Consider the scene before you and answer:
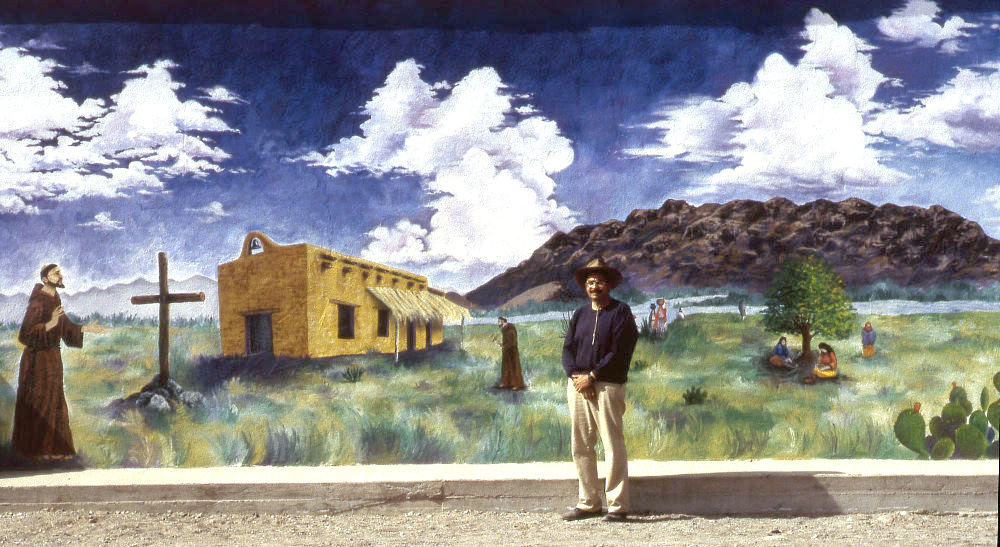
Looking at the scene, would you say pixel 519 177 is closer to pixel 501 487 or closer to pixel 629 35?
pixel 629 35

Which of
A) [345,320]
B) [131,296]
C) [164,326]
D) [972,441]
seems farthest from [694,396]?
[131,296]

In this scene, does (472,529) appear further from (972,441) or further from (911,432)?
(972,441)

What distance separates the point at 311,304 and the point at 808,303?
375 centimetres

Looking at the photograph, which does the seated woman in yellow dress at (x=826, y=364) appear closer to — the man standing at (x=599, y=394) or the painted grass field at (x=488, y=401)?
the painted grass field at (x=488, y=401)

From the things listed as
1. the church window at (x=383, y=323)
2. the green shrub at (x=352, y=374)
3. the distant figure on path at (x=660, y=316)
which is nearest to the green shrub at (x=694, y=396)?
the distant figure on path at (x=660, y=316)

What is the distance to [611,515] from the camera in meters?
5.55

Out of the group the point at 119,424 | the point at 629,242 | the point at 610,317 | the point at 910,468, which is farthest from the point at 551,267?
A: the point at 119,424

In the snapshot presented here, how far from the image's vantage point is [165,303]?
689cm

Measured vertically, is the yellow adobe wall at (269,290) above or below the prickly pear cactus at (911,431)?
above

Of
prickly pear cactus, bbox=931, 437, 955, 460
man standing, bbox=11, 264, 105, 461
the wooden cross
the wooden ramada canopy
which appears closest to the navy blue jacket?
the wooden ramada canopy

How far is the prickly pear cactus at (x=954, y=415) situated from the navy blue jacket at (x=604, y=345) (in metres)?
2.73

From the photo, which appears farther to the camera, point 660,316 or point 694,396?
point 660,316

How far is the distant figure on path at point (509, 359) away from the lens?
6.91 m

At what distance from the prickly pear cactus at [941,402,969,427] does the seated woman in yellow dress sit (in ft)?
2.75
